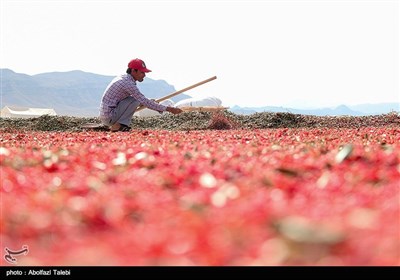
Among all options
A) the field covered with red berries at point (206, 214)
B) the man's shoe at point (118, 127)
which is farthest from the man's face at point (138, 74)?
the field covered with red berries at point (206, 214)

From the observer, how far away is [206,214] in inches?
88.4

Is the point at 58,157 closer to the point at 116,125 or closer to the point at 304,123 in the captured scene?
the point at 116,125

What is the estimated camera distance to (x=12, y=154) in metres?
5.18

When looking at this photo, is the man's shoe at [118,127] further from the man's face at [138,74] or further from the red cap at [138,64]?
the red cap at [138,64]

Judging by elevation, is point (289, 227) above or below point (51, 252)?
above

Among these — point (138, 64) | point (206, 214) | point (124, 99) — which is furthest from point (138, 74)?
point (206, 214)

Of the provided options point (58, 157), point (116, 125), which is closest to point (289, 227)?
point (58, 157)

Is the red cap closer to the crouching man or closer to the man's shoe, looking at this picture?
the crouching man

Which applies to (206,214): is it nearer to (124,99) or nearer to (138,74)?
(138,74)

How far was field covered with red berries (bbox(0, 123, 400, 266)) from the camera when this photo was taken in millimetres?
1688

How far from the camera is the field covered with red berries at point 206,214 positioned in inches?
66.5

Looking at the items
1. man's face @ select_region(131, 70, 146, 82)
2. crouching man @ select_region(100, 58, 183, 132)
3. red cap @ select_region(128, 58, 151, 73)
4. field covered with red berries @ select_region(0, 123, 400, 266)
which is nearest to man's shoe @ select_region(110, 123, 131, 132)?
crouching man @ select_region(100, 58, 183, 132)
